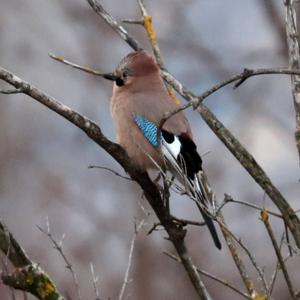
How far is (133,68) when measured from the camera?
4.44m

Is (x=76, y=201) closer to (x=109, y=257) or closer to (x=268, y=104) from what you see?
(x=109, y=257)

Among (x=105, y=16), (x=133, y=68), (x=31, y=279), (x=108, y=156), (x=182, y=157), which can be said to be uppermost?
(x=108, y=156)

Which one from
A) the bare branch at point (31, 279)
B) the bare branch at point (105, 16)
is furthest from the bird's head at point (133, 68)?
the bare branch at point (31, 279)

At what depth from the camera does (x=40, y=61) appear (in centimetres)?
968

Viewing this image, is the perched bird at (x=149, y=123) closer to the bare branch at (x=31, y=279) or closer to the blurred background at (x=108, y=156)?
the bare branch at (x=31, y=279)

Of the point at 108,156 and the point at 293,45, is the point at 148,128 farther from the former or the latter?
the point at 108,156

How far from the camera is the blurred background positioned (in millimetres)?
7262

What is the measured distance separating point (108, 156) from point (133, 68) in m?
3.63

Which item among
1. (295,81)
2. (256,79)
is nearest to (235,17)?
(256,79)

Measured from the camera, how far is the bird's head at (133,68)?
434 centimetres

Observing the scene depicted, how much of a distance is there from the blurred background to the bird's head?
7.99 ft

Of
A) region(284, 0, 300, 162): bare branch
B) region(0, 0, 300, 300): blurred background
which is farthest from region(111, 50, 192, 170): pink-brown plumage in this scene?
region(0, 0, 300, 300): blurred background

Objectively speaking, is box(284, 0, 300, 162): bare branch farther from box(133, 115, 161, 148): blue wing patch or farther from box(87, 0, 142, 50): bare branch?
box(133, 115, 161, 148): blue wing patch

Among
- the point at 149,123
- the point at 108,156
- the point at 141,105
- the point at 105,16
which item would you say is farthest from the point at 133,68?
the point at 108,156
